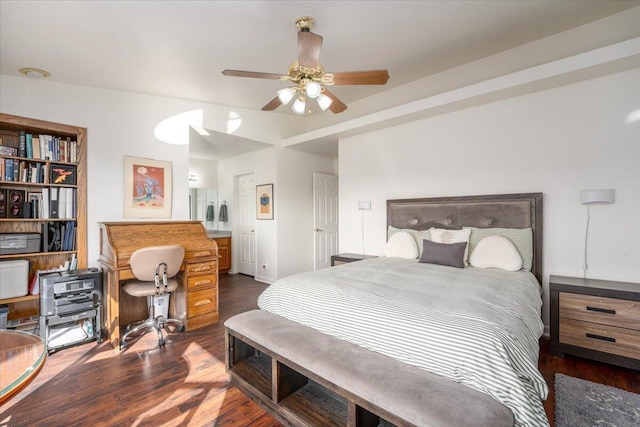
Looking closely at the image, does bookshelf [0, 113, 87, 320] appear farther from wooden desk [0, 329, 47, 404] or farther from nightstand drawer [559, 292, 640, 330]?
nightstand drawer [559, 292, 640, 330]

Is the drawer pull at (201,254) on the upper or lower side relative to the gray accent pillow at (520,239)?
lower

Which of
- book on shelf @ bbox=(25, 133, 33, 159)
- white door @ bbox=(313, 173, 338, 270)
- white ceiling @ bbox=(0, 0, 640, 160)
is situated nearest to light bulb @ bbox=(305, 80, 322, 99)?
white ceiling @ bbox=(0, 0, 640, 160)

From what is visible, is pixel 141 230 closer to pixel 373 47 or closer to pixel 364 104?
pixel 373 47

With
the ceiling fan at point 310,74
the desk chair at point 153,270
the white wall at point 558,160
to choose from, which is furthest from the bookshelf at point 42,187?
the white wall at point 558,160

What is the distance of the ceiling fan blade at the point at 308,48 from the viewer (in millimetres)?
1982

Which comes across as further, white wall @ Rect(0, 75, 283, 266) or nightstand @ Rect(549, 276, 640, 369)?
white wall @ Rect(0, 75, 283, 266)

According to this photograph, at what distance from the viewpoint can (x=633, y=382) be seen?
214cm

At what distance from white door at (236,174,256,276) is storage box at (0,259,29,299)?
10.5ft

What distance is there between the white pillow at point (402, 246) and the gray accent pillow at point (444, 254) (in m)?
0.26

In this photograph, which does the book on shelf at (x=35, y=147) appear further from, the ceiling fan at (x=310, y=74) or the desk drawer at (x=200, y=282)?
the ceiling fan at (x=310, y=74)

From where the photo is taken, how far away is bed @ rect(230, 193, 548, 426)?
128 centimetres

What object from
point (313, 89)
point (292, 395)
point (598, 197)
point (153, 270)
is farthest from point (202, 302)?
point (598, 197)

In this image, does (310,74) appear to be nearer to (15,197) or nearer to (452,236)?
(452,236)

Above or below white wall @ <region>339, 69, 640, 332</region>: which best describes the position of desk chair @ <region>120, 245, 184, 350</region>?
below
